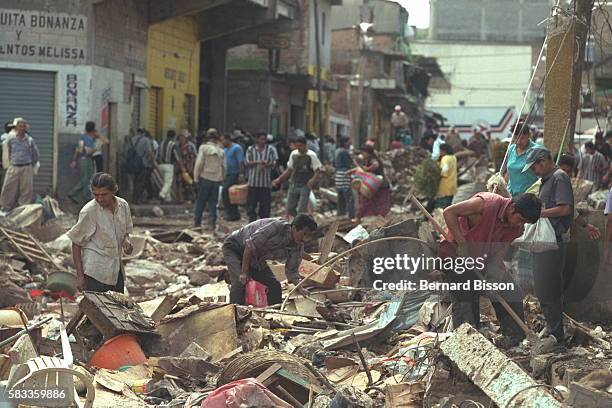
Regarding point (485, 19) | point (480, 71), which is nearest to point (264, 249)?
point (480, 71)

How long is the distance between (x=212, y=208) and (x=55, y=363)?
1242cm

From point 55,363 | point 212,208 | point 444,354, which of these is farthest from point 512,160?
point 212,208

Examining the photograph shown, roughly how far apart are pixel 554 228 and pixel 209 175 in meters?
10.4

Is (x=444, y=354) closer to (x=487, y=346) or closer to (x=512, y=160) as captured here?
(x=487, y=346)

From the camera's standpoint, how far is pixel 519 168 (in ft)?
34.6

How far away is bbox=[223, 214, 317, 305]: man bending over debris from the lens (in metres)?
9.98

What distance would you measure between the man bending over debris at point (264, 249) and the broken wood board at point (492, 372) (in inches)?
97.8

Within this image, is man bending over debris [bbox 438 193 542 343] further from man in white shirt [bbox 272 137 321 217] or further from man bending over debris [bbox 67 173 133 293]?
man in white shirt [bbox 272 137 321 217]

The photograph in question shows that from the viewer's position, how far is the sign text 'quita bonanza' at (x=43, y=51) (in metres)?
23.4

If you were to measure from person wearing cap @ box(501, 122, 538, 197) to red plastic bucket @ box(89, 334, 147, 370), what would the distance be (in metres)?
3.46

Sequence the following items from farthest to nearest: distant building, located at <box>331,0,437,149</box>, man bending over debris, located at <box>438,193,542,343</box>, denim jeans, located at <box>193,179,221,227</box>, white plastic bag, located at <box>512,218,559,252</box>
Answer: distant building, located at <box>331,0,437,149</box> → denim jeans, located at <box>193,179,221,227</box> → white plastic bag, located at <box>512,218,559,252</box> → man bending over debris, located at <box>438,193,542,343</box>

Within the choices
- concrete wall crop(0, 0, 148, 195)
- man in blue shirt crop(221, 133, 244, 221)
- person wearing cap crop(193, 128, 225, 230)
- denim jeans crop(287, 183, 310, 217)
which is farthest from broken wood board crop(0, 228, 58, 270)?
concrete wall crop(0, 0, 148, 195)

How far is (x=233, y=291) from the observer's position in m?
10.4

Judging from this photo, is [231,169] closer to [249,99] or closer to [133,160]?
[133,160]
